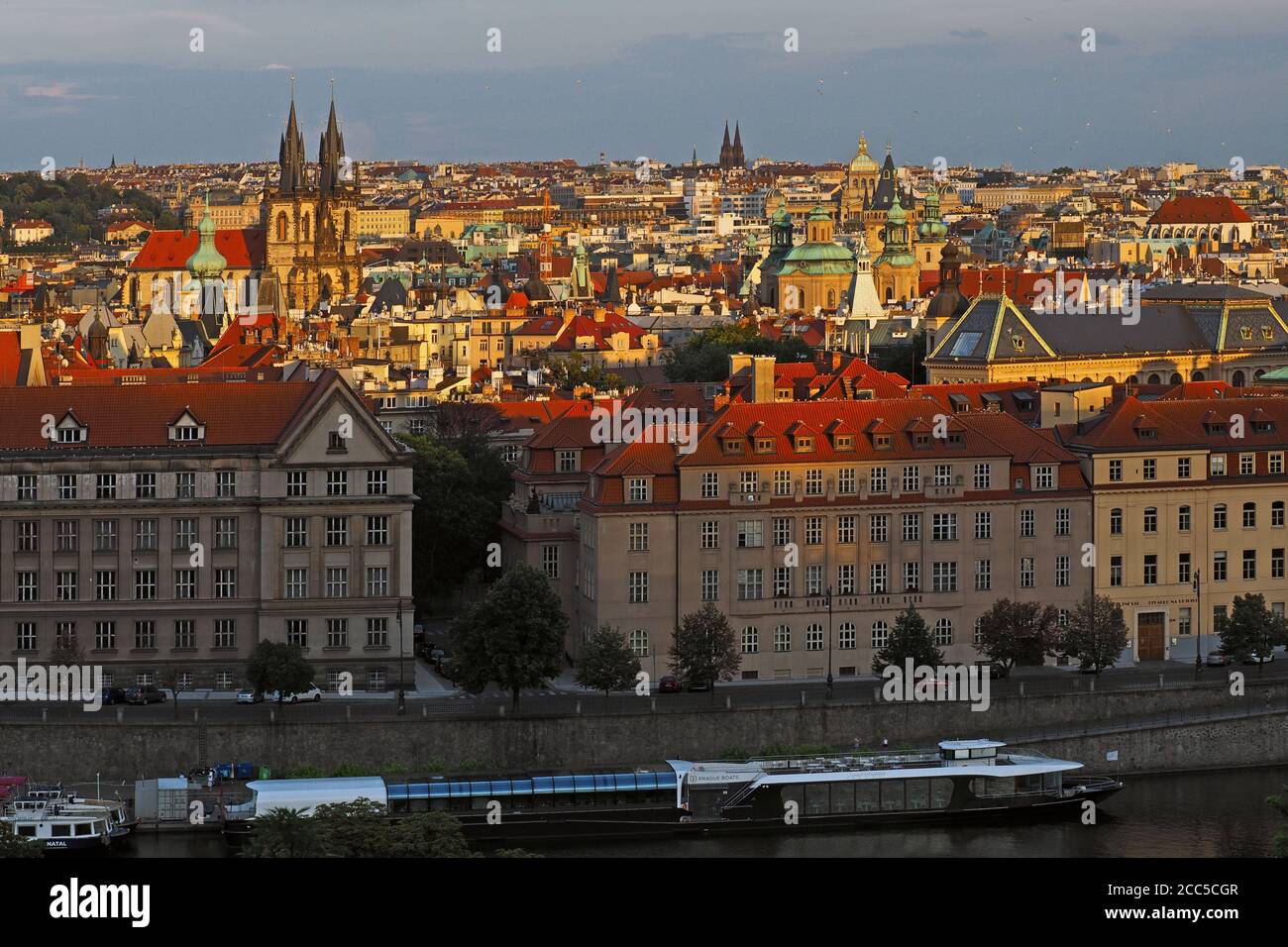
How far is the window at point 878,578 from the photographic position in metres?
59.1

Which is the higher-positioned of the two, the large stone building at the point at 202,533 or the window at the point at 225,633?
the large stone building at the point at 202,533

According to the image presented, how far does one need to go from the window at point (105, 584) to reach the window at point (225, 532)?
2.18 metres

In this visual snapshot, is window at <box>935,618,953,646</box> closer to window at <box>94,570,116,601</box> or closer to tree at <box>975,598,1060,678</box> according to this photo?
tree at <box>975,598,1060,678</box>

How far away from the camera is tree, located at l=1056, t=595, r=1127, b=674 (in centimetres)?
5725

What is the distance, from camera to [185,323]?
472 feet

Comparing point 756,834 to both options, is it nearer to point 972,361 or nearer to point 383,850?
point 383,850

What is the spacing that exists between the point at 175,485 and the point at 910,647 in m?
15.2

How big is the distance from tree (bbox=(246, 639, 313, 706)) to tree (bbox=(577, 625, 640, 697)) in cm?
533

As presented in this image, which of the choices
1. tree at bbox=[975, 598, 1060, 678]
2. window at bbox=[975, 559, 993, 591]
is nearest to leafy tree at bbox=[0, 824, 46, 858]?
tree at bbox=[975, 598, 1060, 678]

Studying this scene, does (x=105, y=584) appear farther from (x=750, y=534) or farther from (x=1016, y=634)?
(x=1016, y=634)

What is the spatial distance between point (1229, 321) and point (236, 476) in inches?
2204

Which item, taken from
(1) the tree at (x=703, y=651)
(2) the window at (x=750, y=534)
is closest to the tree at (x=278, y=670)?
(1) the tree at (x=703, y=651)

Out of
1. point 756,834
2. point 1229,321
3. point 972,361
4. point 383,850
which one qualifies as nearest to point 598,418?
point 756,834

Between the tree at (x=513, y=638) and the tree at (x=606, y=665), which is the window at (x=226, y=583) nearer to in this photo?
the tree at (x=513, y=638)
